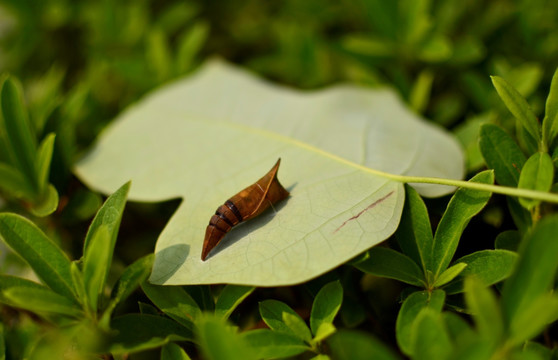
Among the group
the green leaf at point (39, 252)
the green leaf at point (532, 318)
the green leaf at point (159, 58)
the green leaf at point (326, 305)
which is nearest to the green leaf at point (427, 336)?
the green leaf at point (532, 318)

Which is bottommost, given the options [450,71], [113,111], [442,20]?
[113,111]

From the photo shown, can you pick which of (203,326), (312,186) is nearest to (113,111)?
(312,186)

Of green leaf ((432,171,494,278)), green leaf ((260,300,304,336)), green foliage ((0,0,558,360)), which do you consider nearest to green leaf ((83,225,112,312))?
green foliage ((0,0,558,360))

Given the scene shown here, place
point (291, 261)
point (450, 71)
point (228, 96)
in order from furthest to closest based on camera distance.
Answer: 1. point (450, 71)
2. point (228, 96)
3. point (291, 261)

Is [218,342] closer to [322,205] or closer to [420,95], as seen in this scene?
[322,205]

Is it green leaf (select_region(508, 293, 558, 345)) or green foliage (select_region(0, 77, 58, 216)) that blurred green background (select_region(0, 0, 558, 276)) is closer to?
green foliage (select_region(0, 77, 58, 216))

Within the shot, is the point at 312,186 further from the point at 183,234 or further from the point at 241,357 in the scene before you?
the point at 241,357
